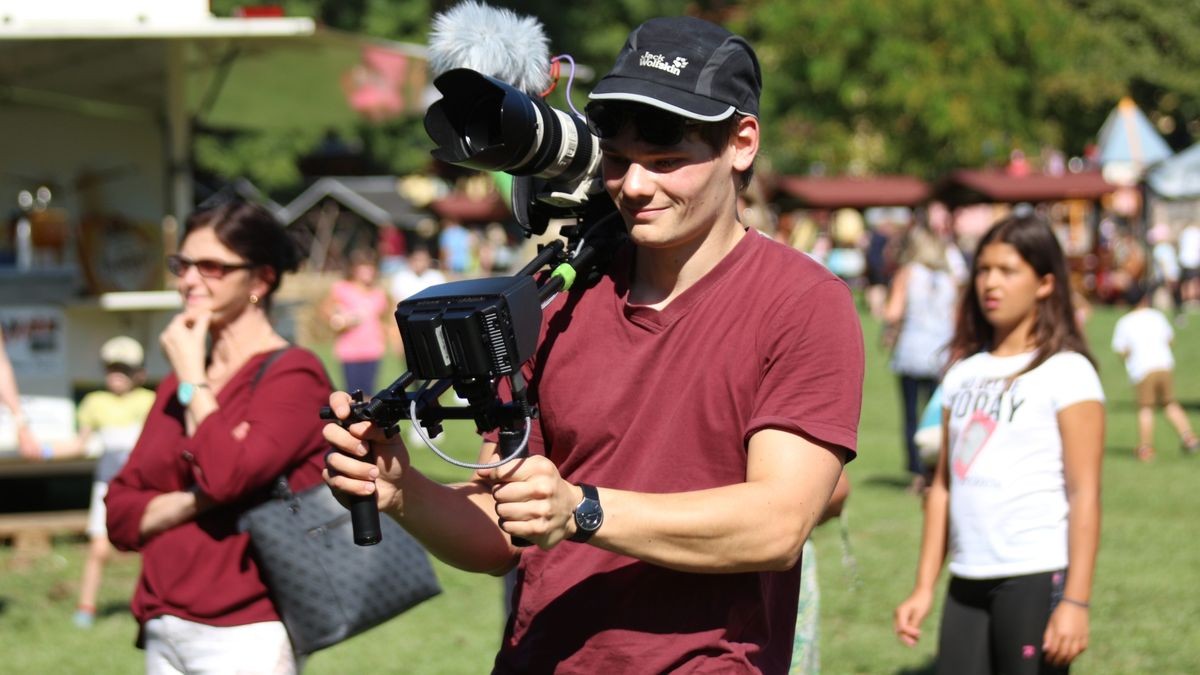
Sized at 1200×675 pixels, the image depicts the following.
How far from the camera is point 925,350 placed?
37.8 ft

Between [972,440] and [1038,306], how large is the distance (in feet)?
1.50

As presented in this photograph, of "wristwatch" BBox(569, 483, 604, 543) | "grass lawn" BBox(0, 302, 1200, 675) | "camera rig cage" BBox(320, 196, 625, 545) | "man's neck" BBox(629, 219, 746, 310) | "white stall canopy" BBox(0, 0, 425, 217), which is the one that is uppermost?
"white stall canopy" BBox(0, 0, 425, 217)

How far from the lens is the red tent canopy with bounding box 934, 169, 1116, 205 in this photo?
41750 millimetres

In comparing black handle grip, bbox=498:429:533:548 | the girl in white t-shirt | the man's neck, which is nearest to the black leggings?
the girl in white t-shirt

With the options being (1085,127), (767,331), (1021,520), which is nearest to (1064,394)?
(1021,520)

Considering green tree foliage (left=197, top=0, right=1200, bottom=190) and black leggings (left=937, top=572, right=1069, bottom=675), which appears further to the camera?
green tree foliage (left=197, top=0, right=1200, bottom=190)

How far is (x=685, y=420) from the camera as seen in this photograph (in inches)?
100

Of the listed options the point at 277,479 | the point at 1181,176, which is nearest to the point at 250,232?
the point at 277,479

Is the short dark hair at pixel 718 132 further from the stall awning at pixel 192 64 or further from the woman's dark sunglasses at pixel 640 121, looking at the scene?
the stall awning at pixel 192 64

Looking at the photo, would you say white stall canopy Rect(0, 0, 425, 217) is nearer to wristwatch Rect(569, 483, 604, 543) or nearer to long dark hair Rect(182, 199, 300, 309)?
long dark hair Rect(182, 199, 300, 309)

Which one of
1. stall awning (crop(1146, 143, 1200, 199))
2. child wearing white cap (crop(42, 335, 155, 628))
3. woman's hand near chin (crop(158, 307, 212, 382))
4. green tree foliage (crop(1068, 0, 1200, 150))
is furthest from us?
green tree foliage (crop(1068, 0, 1200, 150))

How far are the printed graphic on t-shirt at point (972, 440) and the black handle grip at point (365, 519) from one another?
8.07ft

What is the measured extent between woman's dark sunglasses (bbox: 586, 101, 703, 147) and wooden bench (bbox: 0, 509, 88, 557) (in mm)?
7993

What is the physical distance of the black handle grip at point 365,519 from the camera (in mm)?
2369
